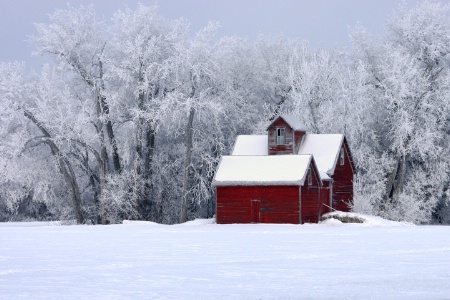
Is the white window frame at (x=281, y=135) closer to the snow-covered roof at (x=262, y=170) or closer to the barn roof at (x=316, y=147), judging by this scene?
the barn roof at (x=316, y=147)

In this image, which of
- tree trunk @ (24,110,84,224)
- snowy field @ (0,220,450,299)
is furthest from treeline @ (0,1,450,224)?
snowy field @ (0,220,450,299)

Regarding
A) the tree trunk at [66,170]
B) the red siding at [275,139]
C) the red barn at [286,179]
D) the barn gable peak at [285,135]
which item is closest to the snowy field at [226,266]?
the red barn at [286,179]

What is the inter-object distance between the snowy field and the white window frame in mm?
17827

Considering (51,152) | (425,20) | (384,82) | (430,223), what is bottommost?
(430,223)

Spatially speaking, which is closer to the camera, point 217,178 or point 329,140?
point 217,178

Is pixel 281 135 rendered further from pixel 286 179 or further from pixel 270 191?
pixel 270 191

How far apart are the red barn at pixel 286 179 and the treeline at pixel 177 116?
2292 mm

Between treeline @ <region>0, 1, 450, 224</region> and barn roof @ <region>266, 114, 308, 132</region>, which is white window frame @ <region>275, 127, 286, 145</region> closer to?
barn roof @ <region>266, 114, 308, 132</region>

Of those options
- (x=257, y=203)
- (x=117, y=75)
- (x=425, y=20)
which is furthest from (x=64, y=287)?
(x=425, y=20)

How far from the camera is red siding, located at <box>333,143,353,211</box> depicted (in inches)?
2224

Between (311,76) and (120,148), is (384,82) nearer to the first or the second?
(311,76)

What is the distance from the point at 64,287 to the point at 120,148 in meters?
39.0

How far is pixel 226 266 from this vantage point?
23.5 m

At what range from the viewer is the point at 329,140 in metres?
56.4
